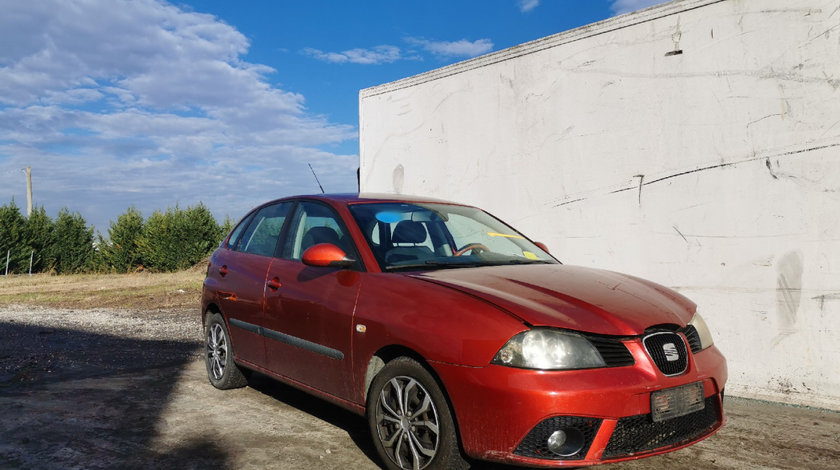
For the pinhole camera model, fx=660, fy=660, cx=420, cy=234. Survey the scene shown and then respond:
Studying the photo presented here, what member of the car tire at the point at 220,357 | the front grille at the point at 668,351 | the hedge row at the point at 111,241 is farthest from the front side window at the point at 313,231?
the hedge row at the point at 111,241

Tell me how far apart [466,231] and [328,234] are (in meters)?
0.99

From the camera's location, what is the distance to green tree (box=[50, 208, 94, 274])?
3138 cm

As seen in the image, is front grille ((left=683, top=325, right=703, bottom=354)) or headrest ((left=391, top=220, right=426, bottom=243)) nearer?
front grille ((left=683, top=325, right=703, bottom=354))

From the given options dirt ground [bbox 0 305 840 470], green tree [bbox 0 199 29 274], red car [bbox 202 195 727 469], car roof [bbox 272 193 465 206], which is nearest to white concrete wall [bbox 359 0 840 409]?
dirt ground [bbox 0 305 840 470]

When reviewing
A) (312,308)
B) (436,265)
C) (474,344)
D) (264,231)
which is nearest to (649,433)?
(474,344)

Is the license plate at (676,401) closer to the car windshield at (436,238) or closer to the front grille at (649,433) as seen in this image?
the front grille at (649,433)

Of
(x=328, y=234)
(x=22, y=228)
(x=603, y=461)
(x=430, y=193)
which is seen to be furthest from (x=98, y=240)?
(x=603, y=461)

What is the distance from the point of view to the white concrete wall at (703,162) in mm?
5293

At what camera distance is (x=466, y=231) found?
4.71 meters

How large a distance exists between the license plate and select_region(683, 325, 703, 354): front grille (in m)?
0.20

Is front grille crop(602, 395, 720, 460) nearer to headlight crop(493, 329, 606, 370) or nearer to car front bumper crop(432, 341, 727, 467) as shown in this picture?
car front bumper crop(432, 341, 727, 467)

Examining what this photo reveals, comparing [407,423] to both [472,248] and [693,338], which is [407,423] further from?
[693,338]

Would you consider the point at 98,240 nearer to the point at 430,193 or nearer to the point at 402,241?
the point at 430,193

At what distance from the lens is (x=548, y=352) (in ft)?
9.68
